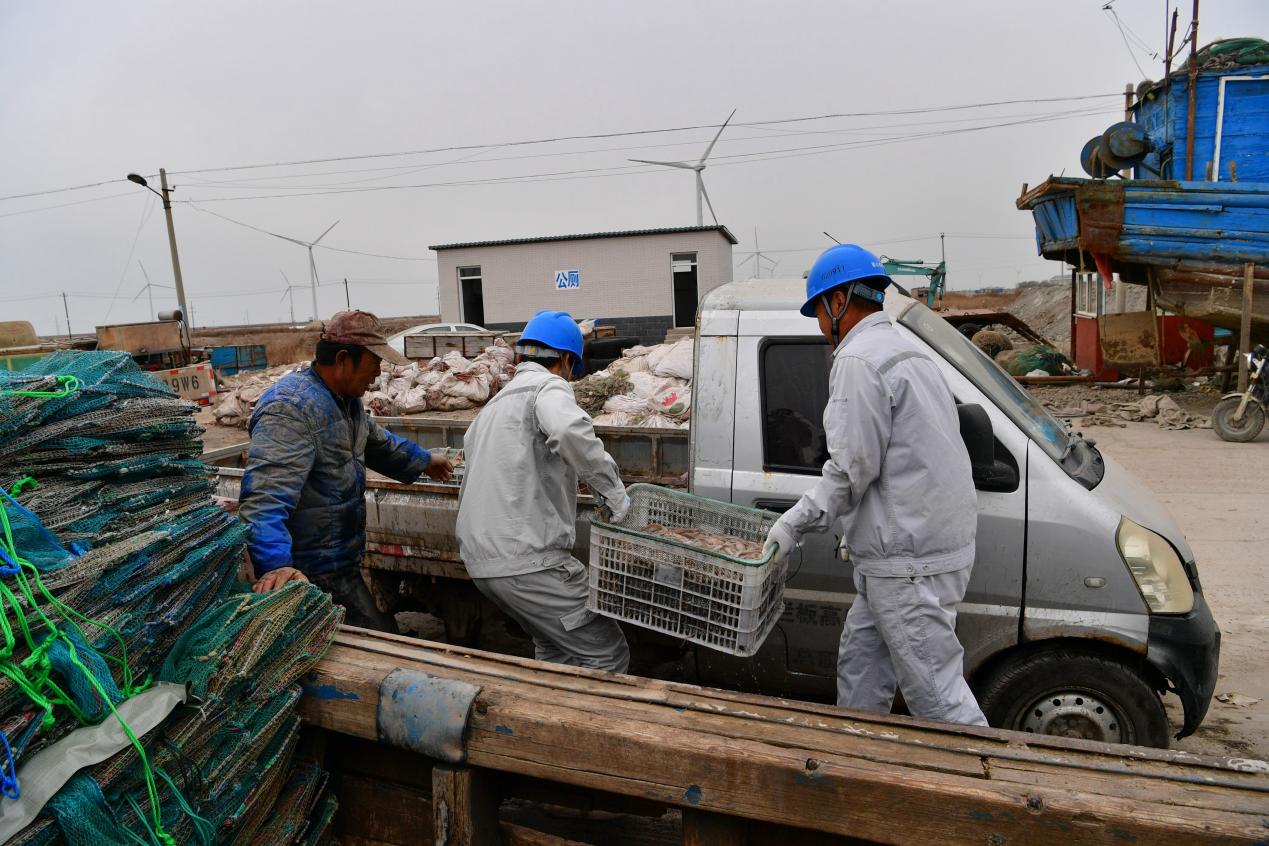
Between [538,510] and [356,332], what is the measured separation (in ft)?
3.77

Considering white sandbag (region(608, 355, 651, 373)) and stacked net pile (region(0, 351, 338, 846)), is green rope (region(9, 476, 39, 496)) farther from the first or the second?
white sandbag (region(608, 355, 651, 373))

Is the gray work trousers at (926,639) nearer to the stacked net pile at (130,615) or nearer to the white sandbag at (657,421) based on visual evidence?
the stacked net pile at (130,615)

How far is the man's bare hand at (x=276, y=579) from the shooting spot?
269cm

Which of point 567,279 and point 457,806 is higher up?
point 567,279

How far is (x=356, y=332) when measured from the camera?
3465mm

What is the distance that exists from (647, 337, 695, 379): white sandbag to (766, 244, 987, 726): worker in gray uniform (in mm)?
8153

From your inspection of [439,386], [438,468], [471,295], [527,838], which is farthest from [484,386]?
[471,295]

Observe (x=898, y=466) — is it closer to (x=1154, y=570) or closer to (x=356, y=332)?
(x=1154, y=570)

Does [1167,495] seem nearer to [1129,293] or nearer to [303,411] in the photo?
[303,411]

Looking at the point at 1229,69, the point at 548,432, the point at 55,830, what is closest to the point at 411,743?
the point at 55,830

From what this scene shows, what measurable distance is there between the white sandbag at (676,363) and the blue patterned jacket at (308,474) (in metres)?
7.42

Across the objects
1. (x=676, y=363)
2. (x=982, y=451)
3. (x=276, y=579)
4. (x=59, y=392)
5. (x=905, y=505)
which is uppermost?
(x=59, y=392)

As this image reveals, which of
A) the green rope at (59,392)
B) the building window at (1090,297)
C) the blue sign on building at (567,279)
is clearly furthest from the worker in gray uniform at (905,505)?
the blue sign on building at (567,279)

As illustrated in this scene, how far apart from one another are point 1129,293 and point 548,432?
106 ft
